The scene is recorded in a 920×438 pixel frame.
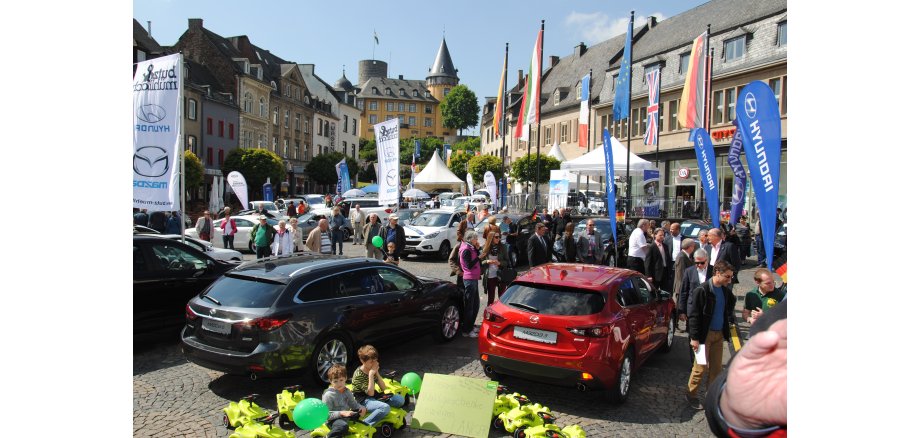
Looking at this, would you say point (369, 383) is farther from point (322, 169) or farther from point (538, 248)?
point (322, 169)

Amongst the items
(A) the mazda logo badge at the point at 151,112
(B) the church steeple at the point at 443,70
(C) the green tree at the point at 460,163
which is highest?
(B) the church steeple at the point at 443,70

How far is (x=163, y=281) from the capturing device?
8.70m

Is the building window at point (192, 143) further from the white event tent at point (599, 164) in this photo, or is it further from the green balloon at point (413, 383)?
the green balloon at point (413, 383)

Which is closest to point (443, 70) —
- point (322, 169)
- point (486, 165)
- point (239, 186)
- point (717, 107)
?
point (322, 169)

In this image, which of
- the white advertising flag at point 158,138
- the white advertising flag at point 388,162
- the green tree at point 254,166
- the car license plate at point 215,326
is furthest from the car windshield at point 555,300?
the green tree at point 254,166

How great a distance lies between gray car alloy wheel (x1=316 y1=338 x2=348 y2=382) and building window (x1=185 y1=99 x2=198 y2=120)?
4226 centimetres

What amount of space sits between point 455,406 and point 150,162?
21.8 feet

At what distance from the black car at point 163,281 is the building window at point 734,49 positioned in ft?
106

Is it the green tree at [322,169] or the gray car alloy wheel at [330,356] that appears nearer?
the gray car alloy wheel at [330,356]

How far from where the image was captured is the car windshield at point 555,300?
6539 millimetres

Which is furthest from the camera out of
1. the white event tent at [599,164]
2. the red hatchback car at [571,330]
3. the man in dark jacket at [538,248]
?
the white event tent at [599,164]

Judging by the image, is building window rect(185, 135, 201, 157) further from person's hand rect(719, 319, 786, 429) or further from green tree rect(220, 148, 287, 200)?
person's hand rect(719, 319, 786, 429)

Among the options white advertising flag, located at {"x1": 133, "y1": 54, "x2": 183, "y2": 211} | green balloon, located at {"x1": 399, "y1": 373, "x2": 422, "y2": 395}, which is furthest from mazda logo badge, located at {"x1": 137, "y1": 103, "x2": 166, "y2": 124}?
green balloon, located at {"x1": 399, "y1": 373, "x2": 422, "y2": 395}
